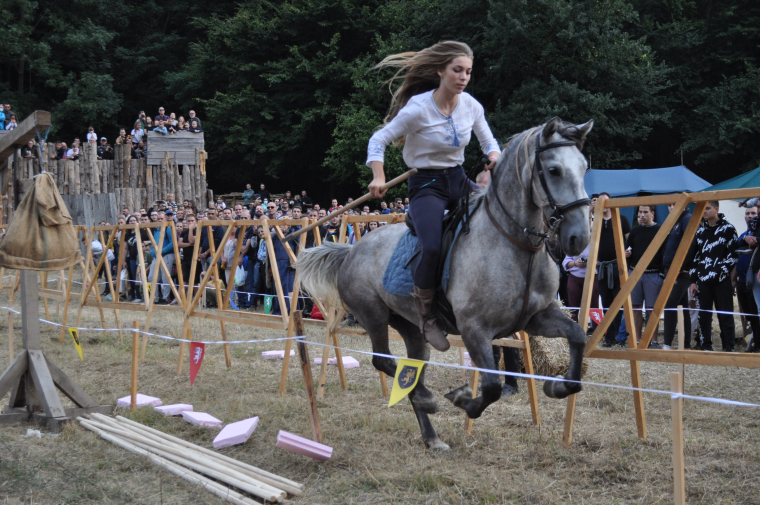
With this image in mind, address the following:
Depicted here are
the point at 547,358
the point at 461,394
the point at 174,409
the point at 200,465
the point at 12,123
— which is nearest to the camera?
the point at 461,394

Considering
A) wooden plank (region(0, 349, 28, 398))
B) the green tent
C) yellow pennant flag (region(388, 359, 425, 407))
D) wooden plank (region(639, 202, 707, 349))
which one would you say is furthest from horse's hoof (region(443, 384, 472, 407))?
the green tent

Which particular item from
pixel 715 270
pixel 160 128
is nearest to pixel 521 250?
pixel 715 270

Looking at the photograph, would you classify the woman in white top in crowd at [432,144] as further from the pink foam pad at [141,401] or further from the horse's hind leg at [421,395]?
the pink foam pad at [141,401]

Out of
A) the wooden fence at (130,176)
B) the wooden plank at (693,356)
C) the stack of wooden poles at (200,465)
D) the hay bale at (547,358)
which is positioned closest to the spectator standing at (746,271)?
the hay bale at (547,358)

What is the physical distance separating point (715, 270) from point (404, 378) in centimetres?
592

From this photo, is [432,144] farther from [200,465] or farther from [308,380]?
[200,465]

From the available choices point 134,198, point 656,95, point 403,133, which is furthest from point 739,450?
point 656,95

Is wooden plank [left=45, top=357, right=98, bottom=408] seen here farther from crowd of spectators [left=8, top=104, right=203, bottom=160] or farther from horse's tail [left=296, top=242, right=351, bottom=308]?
crowd of spectators [left=8, top=104, right=203, bottom=160]

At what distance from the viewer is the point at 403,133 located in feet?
15.1

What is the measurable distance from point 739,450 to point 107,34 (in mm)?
36118

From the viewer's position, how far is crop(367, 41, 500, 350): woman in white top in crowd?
4426 millimetres

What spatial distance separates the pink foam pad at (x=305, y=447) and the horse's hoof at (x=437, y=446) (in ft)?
2.48

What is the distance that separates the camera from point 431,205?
→ 4535 mm

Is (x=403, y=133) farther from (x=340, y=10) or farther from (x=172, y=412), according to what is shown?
(x=340, y=10)
